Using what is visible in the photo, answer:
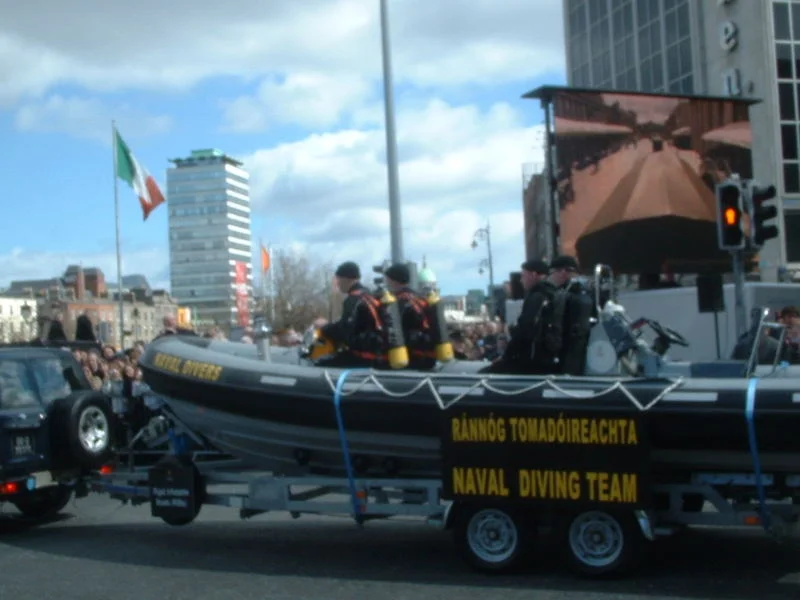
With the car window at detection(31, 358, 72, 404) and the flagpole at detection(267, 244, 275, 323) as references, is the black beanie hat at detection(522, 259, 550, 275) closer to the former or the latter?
the car window at detection(31, 358, 72, 404)

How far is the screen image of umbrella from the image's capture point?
83.3 feet

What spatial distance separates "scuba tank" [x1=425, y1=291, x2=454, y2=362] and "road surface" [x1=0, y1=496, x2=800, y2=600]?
4.91ft

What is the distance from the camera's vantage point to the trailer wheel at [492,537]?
771cm

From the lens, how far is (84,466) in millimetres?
9891

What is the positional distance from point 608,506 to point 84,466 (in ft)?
15.7

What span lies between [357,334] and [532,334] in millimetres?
1424

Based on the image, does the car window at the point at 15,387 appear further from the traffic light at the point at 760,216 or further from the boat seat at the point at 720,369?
the traffic light at the point at 760,216

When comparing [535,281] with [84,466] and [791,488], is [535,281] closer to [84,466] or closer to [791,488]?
[791,488]

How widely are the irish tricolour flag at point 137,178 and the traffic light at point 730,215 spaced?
24206 mm

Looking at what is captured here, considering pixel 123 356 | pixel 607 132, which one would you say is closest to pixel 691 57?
pixel 607 132

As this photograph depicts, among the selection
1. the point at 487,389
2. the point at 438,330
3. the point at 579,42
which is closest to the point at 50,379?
the point at 438,330

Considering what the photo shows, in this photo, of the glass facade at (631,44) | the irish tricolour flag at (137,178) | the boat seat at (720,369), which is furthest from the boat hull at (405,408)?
the glass facade at (631,44)

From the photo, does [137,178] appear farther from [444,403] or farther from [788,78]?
[444,403]

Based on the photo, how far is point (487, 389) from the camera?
762cm
